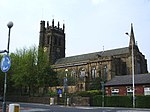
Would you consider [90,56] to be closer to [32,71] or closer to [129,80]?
[32,71]

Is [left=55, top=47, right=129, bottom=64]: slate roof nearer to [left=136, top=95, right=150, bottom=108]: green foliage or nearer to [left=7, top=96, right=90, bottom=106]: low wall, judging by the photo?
[left=7, top=96, right=90, bottom=106]: low wall

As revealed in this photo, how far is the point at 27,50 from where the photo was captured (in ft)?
214

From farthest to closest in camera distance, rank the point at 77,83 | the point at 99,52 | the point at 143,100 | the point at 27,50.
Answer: the point at 99,52 < the point at 77,83 < the point at 27,50 < the point at 143,100

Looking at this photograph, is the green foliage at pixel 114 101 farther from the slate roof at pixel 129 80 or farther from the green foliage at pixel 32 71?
the green foliage at pixel 32 71

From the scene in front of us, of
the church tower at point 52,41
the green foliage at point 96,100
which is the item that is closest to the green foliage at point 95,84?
the green foliage at point 96,100

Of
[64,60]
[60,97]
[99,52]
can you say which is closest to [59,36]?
[64,60]

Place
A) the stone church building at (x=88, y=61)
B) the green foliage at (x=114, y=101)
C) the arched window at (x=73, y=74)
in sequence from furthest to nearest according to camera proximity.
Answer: the arched window at (x=73, y=74), the stone church building at (x=88, y=61), the green foliage at (x=114, y=101)

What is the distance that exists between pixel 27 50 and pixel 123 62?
30.0 meters

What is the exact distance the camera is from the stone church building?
251 ft

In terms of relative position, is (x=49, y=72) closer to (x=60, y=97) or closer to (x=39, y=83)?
(x=39, y=83)

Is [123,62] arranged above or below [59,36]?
below

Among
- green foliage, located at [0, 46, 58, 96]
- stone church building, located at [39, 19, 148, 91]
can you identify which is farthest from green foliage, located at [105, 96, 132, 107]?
green foliage, located at [0, 46, 58, 96]

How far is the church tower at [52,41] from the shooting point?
104 metres

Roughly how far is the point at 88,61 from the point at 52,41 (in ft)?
80.1
